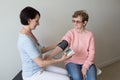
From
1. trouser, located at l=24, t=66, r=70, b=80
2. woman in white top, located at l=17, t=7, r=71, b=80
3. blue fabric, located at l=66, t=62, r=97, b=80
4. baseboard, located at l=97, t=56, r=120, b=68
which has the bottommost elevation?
baseboard, located at l=97, t=56, r=120, b=68

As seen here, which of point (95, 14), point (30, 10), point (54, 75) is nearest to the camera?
point (30, 10)

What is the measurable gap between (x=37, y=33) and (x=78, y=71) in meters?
0.71

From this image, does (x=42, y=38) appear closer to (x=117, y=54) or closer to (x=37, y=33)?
(x=37, y=33)

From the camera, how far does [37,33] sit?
8.28ft

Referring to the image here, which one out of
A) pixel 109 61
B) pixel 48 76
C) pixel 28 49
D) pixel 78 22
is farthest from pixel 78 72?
pixel 109 61

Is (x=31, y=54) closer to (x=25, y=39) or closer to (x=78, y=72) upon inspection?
(x=25, y=39)

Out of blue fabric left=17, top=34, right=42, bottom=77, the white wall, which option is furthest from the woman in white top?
the white wall

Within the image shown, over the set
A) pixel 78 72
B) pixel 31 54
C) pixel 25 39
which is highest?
pixel 25 39

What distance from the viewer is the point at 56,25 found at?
8.83ft

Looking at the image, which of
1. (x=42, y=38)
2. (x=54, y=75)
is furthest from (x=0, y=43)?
(x=54, y=75)

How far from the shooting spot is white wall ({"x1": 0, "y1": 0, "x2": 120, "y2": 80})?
2287 mm

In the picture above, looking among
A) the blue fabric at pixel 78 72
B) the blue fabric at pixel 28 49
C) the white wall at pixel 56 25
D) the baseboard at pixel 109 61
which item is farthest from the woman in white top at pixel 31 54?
the baseboard at pixel 109 61

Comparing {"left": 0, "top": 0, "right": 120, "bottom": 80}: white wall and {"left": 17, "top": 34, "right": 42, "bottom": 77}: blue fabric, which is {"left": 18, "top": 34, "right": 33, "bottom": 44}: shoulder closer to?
{"left": 17, "top": 34, "right": 42, "bottom": 77}: blue fabric

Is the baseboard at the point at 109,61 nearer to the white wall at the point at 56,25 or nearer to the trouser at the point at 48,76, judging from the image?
the white wall at the point at 56,25
